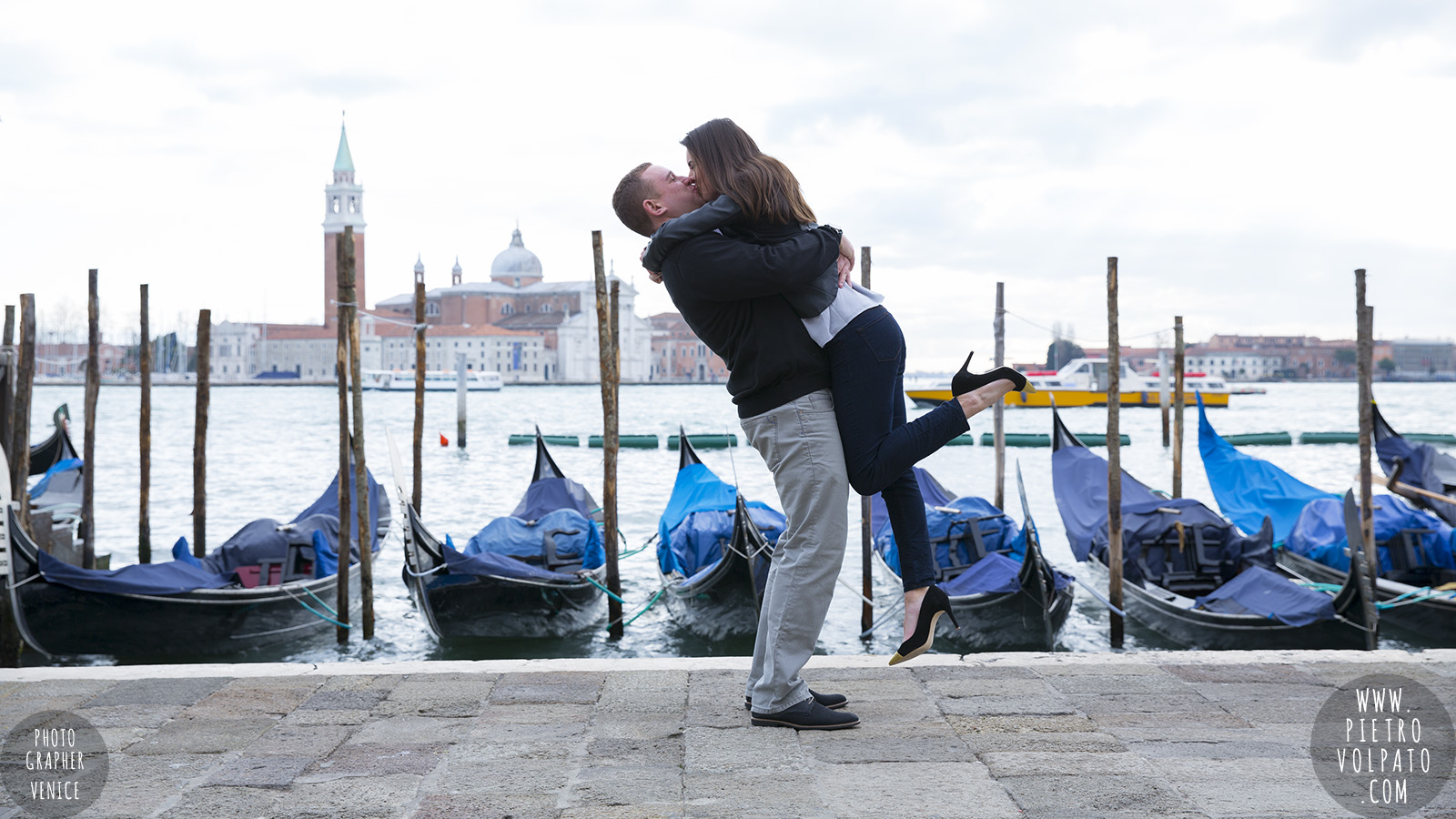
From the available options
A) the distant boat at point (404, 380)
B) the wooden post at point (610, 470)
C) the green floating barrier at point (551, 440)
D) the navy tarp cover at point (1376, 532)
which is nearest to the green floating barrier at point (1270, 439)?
the green floating barrier at point (551, 440)

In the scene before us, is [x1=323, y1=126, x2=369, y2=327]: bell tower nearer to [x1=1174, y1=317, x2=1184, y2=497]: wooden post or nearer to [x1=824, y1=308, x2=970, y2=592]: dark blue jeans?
[x1=1174, y1=317, x2=1184, y2=497]: wooden post

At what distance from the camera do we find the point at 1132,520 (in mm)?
4766

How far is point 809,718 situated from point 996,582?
9.65 feet

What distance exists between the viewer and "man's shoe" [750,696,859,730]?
155 cm

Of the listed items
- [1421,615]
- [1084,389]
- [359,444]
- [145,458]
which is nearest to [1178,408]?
[1421,615]

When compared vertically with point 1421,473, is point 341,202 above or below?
above

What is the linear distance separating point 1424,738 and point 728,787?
95 cm

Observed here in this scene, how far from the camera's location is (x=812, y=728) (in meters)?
1.55

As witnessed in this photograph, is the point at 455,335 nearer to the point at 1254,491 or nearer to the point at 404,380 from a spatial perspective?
the point at 404,380

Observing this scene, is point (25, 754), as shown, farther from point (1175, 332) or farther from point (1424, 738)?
point (1175, 332)

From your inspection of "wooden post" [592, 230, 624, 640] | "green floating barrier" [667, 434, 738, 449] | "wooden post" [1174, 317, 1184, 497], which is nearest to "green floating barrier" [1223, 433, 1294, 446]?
"wooden post" [1174, 317, 1184, 497]

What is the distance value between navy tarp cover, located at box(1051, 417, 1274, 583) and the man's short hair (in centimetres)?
363

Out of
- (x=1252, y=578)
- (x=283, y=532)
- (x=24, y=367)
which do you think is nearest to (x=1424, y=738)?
(x=1252, y=578)

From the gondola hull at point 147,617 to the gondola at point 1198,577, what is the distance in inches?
138
